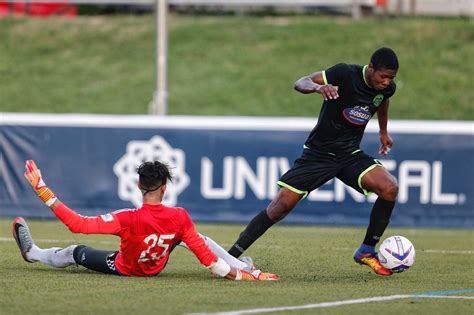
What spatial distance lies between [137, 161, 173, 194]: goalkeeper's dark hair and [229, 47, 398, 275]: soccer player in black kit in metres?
1.63

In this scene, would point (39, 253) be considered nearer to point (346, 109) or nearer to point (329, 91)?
point (329, 91)

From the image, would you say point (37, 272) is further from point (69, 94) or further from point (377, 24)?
point (377, 24)

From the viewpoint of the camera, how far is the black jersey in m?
10.1

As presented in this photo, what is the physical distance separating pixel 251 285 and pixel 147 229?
964 mm

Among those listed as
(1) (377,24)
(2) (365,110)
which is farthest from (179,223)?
(1) (377,24)

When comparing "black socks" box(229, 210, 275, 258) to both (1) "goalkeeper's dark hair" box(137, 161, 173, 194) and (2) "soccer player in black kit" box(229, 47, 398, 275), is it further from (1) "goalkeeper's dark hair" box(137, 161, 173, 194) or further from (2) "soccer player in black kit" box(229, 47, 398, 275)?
(1) "goalkeeper's dark hair" box(137, 161, 173, 194)

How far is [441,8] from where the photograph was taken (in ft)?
94.1

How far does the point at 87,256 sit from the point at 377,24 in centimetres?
1883

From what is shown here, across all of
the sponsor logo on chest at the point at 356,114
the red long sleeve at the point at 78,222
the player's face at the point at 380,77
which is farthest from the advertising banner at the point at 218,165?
Result: the red long sleeve at the point at 78,222

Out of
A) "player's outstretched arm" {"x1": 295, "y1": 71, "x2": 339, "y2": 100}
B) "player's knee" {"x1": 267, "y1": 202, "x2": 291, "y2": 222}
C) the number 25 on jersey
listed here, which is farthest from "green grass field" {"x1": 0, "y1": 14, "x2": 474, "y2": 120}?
the number 25 on jersey

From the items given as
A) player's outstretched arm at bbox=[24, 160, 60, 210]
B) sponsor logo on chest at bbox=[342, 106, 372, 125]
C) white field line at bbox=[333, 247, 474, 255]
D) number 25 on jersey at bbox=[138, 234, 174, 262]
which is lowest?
white field line at bbox=[333, 247, 474, 255]

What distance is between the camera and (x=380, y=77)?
32.1 ft

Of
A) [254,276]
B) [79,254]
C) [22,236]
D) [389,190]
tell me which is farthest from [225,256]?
[22,236]

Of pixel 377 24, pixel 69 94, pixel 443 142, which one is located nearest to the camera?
pixel 443 142
